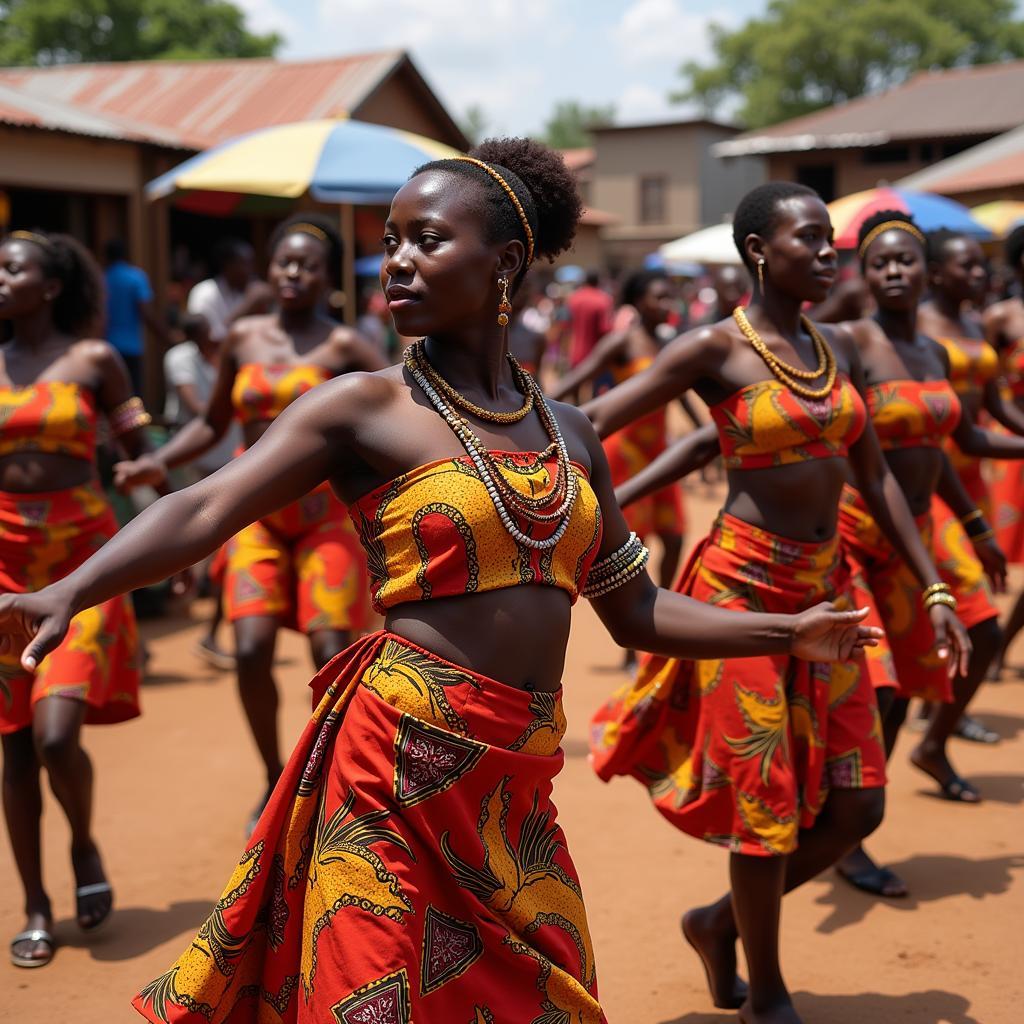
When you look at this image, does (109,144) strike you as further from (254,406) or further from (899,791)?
(899,791)

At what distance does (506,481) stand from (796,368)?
1.59m

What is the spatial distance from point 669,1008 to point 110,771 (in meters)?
3.18

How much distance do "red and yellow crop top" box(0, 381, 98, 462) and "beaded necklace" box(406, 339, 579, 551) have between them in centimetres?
223

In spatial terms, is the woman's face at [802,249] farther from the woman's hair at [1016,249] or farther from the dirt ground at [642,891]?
the woman's hair at [1016,249]

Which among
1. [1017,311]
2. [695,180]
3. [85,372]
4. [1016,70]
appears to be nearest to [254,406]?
[85,372]

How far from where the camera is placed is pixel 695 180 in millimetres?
46000

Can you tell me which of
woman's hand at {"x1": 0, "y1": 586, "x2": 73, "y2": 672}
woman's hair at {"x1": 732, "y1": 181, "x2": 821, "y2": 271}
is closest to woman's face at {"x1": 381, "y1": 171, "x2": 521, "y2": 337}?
woman's hand at {"x1": 0, "y1": 586, "x2": 73, "y2": 672}

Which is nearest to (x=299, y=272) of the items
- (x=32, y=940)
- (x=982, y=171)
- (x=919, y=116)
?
(x=32, y=940)

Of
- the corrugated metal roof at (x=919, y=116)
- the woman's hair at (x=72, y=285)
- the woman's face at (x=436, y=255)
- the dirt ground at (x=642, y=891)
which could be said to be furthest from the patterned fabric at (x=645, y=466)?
the corrugated metal roof at (x=919, y=116)

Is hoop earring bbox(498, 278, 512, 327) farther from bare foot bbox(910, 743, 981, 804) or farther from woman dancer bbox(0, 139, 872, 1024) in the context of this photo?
bare foot bbox(910, 743, 981, 804)

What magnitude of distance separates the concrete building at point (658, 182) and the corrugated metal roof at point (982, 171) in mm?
22884

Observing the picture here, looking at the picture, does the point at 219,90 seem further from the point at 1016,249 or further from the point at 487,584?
the point at 487,584

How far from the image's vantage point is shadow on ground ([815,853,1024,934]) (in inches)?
182

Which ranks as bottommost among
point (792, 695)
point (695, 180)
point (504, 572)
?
point (792, 695)
